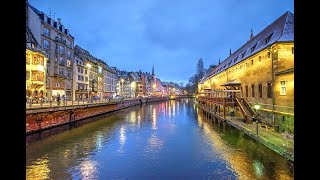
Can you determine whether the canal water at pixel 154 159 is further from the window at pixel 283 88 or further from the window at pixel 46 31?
the window at pixel 46 31

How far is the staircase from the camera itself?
3225cm

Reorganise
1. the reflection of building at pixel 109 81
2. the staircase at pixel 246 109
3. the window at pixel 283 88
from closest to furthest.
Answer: the window at pixel 283 88
the staircase at pixel 246 109
the reflection of building at pixel 109 81

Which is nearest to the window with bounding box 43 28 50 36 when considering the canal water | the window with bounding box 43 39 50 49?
the window with bounding box 43 39 50 49

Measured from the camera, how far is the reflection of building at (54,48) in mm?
53375

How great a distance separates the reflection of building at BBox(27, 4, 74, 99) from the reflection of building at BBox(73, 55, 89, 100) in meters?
3.39

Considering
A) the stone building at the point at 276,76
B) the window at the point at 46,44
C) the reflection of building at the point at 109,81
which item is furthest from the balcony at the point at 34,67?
the reflection of building at the point at 109,81

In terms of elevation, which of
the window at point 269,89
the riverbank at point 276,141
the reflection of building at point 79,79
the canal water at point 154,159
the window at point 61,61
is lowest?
the canal water at point 154,159

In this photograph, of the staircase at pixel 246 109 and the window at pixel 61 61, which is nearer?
the staircase at pixel 246 109

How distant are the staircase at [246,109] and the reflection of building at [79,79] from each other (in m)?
51.4

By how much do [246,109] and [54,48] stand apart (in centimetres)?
4750

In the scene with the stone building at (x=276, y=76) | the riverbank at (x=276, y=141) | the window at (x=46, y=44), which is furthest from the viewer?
the window at (x=46, y=44)

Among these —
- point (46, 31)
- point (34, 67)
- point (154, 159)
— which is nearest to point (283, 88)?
point (154, 159)
